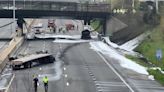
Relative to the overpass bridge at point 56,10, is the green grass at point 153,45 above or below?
below

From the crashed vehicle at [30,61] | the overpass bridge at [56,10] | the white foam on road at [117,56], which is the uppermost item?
the overpass bridge at [56,10]

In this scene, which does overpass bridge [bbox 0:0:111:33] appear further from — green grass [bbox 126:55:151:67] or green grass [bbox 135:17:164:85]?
green grass [bbox 126:55:151:67]

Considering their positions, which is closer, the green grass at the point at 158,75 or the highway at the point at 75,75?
the highway at the point at 75,75

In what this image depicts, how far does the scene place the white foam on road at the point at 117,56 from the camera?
56.9 m

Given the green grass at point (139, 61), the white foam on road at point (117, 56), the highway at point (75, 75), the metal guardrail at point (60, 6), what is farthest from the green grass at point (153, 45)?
the metal guardrail at point (60, 6)

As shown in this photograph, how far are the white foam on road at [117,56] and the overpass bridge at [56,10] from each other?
1207 centimetres

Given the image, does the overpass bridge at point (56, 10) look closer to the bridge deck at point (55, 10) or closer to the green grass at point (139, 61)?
the bridge deck at point (55, 10)

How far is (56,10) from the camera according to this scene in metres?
94.1

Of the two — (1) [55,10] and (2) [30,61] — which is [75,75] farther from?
(1) [55,10]

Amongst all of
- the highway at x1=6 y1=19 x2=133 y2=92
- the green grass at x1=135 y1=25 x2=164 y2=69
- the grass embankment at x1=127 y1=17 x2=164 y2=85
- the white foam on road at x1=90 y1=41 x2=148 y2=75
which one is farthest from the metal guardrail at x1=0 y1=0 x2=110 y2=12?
the highway at x1=6 y1=19 x2=133 y2=92

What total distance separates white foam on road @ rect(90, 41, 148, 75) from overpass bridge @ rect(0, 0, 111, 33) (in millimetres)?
12069

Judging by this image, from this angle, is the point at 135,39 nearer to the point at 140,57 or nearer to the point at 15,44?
the point at 140,57

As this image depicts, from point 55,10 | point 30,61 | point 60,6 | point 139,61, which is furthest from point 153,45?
point 30,61

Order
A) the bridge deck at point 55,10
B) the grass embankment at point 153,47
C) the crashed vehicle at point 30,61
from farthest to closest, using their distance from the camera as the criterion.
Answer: the bridge deck at point 55,10, the grass embankment at point 153,47, the crashed vehicle at point 30,61
